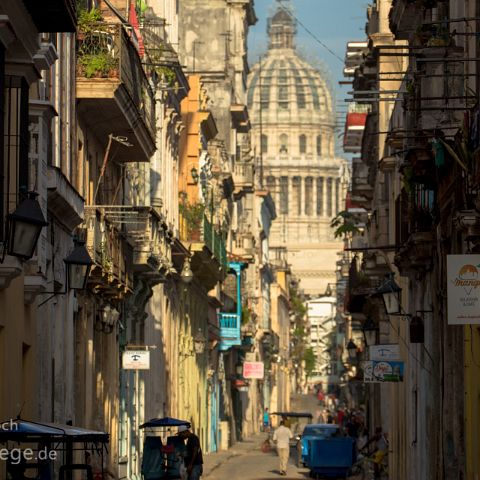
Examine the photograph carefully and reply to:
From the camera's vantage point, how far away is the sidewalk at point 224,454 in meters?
46.8

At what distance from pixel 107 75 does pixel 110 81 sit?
13cm

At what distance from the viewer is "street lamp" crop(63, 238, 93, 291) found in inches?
885

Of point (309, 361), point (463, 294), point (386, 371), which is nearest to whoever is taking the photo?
point (463, 294)

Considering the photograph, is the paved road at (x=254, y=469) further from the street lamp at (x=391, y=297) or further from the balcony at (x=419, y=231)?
the balcony at (x=419, y=231)

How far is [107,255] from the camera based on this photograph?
99.7 feet

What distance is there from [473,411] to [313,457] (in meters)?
20.6

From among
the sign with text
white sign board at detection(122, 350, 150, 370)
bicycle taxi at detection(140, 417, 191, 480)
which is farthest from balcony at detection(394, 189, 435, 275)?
the sign with text

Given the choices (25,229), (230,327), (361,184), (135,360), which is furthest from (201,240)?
(25,229)

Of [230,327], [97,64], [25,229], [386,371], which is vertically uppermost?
[97,64]

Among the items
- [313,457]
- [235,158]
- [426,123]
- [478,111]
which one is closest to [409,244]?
[426,123]

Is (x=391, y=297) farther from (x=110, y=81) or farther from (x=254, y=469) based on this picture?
(x=254, y=469)

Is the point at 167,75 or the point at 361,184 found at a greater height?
the point at 167,75

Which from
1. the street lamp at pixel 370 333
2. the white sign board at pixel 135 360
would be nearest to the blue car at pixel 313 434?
the street lamp at pixel 370 333

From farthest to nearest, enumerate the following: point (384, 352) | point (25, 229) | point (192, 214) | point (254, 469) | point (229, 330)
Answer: point (229, 330) → point (192, 214) → point (254, 469) → point (384, 352) → point (25, 229)
